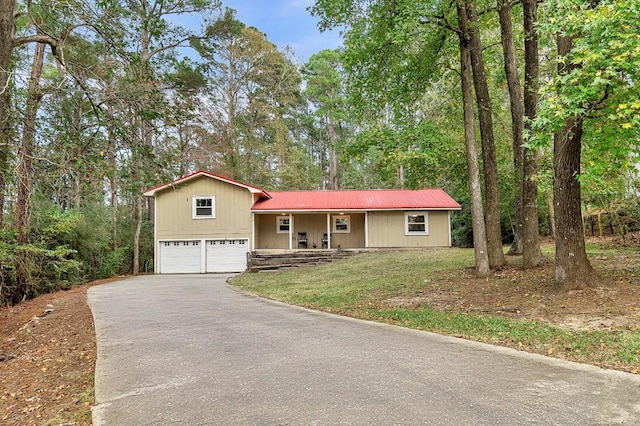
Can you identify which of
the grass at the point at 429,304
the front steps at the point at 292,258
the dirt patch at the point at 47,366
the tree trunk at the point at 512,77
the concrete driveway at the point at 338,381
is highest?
the tree trunk at the point at 512,77

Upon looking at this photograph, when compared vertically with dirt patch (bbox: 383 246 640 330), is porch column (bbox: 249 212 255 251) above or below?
above

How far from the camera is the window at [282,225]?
20539 millimetres

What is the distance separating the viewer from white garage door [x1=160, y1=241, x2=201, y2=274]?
18.9m

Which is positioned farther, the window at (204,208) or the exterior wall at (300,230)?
the exterior wall at (300,230)

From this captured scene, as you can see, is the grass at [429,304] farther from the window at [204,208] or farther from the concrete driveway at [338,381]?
the window at [204,208]

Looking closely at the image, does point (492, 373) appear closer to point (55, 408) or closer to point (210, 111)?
point (55, 408)

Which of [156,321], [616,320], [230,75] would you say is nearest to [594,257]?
[616,320]

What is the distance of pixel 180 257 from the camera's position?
19.0 metres

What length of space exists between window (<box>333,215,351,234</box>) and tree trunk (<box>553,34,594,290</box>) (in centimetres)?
1397

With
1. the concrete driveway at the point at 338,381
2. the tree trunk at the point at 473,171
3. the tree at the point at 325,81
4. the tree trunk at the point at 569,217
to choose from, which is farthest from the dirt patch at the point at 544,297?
the tree at the point at 325,81

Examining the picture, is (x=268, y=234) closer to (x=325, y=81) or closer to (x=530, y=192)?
(x=530, y=192)

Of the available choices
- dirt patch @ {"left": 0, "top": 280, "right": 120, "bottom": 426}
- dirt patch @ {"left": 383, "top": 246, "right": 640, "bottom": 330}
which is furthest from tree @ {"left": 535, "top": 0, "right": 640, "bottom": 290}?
dirt patch @ {"left": 0, "top": 280, "right": 120, "bottom": 426}

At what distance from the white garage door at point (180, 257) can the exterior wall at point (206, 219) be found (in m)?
0.38

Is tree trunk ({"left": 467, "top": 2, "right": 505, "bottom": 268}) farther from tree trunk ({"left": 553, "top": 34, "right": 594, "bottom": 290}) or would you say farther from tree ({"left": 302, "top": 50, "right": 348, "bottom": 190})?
tree ({"left": 302, "top": 50, "right": 348, "bottom": 190})
